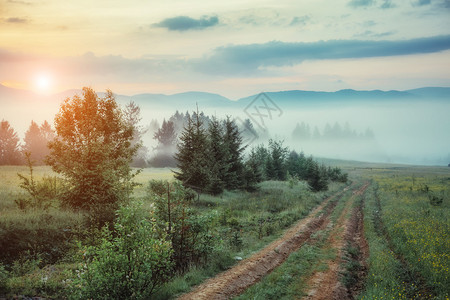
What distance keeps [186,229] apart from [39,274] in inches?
264

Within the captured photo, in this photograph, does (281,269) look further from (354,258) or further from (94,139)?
(94,139)

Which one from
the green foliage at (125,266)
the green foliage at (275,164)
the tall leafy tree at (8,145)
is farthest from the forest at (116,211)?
the tall leafy tree at (8,145)

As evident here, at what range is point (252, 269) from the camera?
11891 millimetres

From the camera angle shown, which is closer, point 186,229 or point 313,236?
point 186,229

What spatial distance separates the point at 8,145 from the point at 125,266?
8569 cm

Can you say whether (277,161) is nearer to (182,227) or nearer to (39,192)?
(39,192)

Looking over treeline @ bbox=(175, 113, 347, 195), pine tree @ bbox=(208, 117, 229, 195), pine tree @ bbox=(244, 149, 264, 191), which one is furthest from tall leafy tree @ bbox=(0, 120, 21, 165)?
pine tree @ bbox=(244, 149, 264, 191)

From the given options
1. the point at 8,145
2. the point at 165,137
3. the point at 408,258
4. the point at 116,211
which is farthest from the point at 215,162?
the point at 8,145

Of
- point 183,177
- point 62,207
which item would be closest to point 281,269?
point 62,207

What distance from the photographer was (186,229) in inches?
492

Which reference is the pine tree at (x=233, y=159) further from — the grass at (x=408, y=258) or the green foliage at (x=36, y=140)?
the green foliage at (x=36, y=140)

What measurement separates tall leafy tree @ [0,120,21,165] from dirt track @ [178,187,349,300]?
80.7 metres

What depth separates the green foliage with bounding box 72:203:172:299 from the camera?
851 cm

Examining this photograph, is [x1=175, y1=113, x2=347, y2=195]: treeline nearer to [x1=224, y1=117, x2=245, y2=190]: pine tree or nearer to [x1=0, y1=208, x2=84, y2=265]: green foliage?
[x1=224, y1=117, x2=245, y2=190]: pine tree
